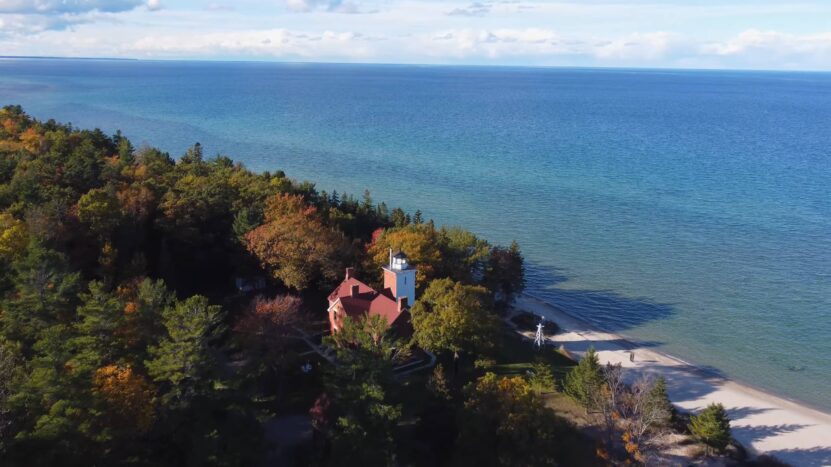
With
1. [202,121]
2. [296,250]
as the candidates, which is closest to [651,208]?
[296,250]

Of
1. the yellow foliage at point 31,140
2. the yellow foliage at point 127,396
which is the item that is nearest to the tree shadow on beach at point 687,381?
the yellow foliage at point 127,396

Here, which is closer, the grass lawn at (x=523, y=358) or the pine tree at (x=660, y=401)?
the pine tree at (x=660, y=401)

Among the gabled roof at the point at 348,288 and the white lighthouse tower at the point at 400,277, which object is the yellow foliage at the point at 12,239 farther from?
the white lighthouse tower at the point at 400,277

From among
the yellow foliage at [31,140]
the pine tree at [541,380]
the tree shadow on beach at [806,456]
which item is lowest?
the tree shadow on beach at [806,456]

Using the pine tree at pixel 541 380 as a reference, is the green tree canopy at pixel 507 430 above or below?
above

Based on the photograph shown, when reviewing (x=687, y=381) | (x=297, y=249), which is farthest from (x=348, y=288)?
(x=687, y=381)

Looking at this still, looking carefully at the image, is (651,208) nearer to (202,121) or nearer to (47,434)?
(47,434)

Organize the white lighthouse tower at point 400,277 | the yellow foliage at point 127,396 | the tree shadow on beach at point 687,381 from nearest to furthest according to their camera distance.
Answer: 1. the yellow foliage at point 127,396
2. the white lighthouse tower at point 400,277
3. the tree shadow on beach at point 687,381
